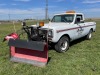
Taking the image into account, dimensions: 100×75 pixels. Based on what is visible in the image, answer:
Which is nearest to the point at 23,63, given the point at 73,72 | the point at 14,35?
the point at 14,35

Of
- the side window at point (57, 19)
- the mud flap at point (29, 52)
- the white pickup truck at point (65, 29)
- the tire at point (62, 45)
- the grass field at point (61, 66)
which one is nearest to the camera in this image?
the grass field at point (61, 66)

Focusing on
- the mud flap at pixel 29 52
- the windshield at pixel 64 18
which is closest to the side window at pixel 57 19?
the windshield at pixel 64 18

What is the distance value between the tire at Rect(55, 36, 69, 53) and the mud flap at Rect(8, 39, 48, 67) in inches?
48.2

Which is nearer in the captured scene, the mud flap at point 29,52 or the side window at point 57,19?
the mud flap at point 29,52

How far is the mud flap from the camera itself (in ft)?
16.7

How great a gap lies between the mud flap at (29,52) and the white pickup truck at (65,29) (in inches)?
37.0

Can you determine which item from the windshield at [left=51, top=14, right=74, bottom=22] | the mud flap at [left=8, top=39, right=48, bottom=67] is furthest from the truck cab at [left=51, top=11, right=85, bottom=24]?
the mud flap at [left=8, top=39, right=48, bottom=67]

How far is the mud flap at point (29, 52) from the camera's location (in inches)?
200

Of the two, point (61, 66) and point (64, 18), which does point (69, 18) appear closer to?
point (64, 18)

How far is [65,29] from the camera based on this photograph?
648 cm

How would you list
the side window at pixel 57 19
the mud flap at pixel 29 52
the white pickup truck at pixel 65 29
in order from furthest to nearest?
the side window at pixel 57 19
the white pickup truck at pixel 65 29
the mud flap at pixel 29 52

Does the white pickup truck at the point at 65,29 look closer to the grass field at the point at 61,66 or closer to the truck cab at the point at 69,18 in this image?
the truck cab at the point at 69,18

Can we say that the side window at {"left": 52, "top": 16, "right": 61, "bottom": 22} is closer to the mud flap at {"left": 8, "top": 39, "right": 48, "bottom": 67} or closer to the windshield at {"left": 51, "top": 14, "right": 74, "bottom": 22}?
the windshield at {"left": 51, "top": 14, "right": 74, "bottom": 22}

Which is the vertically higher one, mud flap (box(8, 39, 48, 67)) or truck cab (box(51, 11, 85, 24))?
truck cab (box(51, 11, 85, 24))
